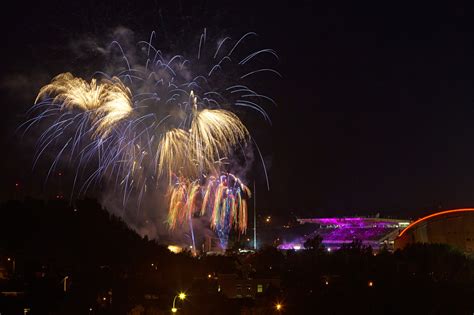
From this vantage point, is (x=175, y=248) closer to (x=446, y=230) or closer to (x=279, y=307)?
(x=446, y=230)

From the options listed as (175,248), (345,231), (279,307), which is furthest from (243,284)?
(345,231)

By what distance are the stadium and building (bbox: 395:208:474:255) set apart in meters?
17.0

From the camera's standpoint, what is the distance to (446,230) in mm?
68375

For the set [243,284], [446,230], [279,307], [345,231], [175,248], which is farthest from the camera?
[345,231]

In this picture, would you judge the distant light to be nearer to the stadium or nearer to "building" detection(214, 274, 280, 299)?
"building" detection(214, 274, 280, 299)

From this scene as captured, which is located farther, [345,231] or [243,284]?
[345,231]

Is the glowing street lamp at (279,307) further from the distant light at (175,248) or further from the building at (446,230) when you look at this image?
the building at (446,230)

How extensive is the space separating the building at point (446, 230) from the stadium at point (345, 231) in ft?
55.7

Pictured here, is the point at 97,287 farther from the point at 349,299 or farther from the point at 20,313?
the point at 349,299

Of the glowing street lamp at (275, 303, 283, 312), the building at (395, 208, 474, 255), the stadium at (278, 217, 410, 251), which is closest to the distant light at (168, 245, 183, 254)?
the building at (395, 208, 474, 255)

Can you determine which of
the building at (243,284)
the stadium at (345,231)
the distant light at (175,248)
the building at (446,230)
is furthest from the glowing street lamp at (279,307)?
the stadium at (345,231)

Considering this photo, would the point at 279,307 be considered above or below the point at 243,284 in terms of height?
below

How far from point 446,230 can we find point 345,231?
130ft

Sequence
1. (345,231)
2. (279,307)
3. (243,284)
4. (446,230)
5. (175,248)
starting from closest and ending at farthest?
(279,307), (243,284), (175,248), (446,230), (345,231)
